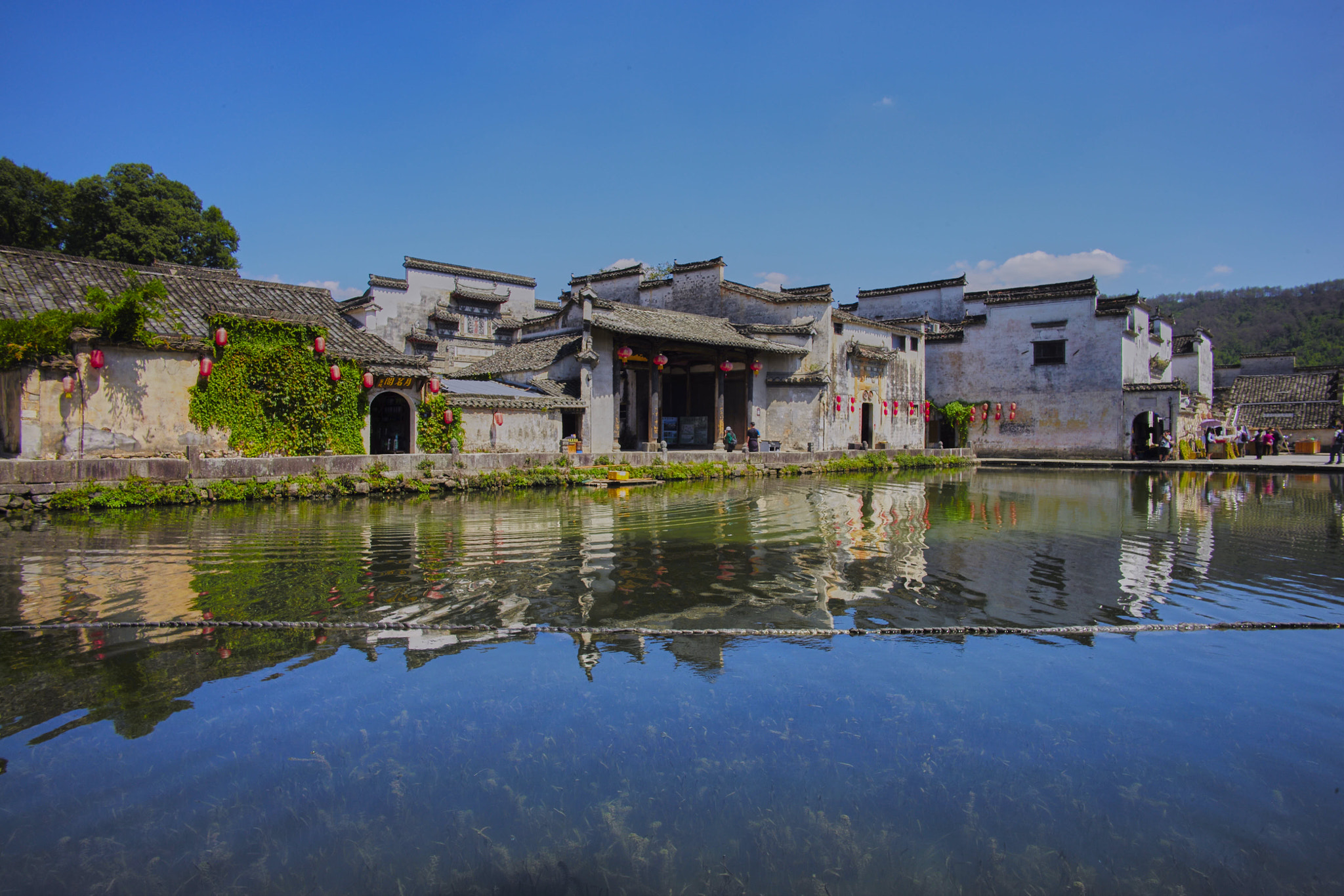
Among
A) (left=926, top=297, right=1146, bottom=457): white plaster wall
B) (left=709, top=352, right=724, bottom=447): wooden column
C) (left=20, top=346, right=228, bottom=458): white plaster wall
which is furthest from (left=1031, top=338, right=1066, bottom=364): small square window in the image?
(left=20, top=346, right=228, bottom=458): white plaster wall

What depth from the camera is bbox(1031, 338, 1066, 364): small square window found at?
29609 mm

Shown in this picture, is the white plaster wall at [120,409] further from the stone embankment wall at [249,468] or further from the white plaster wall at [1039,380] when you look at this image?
the white plaster wall at [1039,380]

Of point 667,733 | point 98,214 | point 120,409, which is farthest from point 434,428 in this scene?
point 98,214

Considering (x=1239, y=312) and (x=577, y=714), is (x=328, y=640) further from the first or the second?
(x=1239, y=312)

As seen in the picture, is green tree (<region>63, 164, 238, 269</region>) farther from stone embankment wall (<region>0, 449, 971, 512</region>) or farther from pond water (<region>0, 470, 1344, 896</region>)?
pond water (<region>0, 470, 1344, 896</region>)

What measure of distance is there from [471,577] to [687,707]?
11.6 feet

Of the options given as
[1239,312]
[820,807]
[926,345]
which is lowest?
[820,807]

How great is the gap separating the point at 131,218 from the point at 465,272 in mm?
13240

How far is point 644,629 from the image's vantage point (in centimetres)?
539

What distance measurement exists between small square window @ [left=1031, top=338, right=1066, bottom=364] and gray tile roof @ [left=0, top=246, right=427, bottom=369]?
2426 centimetres

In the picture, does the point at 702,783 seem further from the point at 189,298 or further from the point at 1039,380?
the point at 1039,380

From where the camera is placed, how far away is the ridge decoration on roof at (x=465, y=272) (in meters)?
33.2

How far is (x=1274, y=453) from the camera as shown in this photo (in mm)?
30469

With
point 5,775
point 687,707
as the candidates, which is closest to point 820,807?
point 687,707
